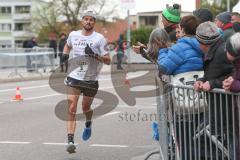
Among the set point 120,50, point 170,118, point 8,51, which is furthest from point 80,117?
point 120,50

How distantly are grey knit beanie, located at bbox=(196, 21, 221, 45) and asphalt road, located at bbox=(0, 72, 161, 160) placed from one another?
11.0ft

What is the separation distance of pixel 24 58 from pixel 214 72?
27.1 meters

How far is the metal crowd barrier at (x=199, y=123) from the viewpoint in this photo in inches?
215

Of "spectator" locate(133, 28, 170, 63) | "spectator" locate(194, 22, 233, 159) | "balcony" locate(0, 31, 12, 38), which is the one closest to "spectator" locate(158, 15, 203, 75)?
"spectator" locate(194, 22, 233, 159)

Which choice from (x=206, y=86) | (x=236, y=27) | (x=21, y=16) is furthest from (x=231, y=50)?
(x=21, y=16)

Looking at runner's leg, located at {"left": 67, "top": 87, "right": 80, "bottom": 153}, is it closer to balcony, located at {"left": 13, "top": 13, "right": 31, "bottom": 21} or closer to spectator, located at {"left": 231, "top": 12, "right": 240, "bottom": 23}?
spectator, located at {"left": 231, "top": 12, "right": 240, "bottom": 23}

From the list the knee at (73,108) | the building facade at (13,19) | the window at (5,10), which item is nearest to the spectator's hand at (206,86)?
the knee at (73,108)

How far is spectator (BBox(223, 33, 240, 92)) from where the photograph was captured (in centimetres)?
520

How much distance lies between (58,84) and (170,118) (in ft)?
56.4

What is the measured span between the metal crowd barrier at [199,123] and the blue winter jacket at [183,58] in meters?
0.21

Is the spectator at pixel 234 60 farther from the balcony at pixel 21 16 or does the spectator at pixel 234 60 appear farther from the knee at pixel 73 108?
the balcony at pixel 21 16

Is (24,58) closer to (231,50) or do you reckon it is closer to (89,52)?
(89,52)

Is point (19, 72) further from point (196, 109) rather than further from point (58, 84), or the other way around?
point (196, 109)

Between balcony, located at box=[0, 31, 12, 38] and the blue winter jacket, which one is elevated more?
the blue winter jacket
